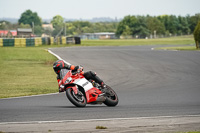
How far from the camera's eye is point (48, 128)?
8.08 m

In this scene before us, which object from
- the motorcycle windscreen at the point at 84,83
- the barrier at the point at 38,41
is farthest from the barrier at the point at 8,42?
the motorcycle windscreen at the point at 84,83

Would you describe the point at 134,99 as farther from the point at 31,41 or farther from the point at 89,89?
the point at 31,41

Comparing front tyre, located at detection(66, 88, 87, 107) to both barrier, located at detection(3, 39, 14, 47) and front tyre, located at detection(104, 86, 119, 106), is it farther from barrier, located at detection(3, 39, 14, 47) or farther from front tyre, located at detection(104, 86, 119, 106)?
barrier, located at detection(3, 39, 14, 47)

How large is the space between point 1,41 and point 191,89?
47169 millimetres

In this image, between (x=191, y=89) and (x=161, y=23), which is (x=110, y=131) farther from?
(x=161, y=23)

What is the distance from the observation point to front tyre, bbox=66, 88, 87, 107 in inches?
428

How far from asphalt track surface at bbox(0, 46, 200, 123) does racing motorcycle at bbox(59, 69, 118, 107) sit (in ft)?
0.79

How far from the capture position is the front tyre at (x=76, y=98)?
10883 millimetres

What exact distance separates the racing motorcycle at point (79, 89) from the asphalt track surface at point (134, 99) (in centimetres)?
24

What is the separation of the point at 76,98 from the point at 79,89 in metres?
0.43

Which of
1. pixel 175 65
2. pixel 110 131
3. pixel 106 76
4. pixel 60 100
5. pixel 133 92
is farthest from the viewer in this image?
pixel 175 65

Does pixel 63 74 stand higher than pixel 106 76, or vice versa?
pixel 63 74

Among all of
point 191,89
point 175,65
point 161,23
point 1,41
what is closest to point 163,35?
point 161,23

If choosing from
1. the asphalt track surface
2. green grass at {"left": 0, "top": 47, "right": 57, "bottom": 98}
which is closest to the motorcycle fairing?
the asphalt track surface
